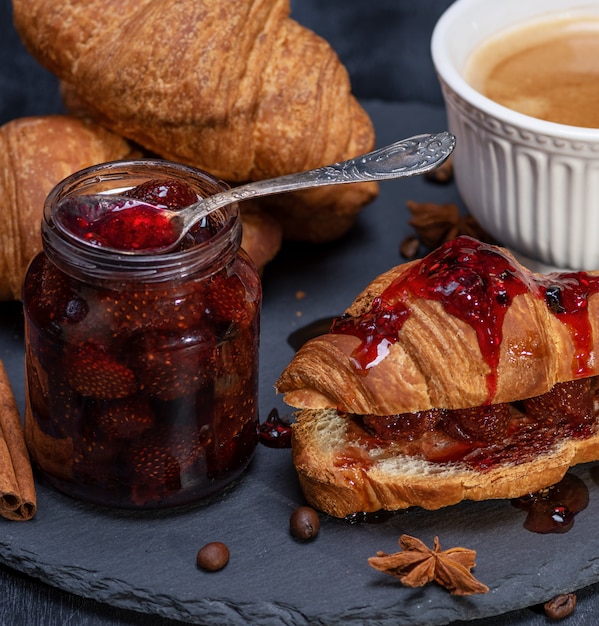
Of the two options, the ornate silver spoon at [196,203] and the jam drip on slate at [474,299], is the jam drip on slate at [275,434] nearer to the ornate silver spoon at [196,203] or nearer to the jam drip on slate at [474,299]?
the jam drip on slate at [474,299]

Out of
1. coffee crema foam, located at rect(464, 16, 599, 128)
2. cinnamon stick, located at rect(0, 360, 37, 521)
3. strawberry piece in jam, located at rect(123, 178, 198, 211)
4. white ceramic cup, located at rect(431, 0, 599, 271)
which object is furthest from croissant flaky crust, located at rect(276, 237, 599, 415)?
coffee crema foam, located at rect(464, 16, 599, 128)

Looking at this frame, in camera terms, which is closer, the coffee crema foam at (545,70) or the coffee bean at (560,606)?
the coffee bean at (560,606)

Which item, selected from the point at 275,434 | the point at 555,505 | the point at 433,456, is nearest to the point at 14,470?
the point at 275,434

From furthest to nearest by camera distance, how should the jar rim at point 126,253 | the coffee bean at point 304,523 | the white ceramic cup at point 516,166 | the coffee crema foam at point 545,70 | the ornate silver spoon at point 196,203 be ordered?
the coffee crema foam at point 545,70
the white ceramic cup at point 516,166
the coffee bean at point 304,523
the ornate silver spoon at point 196,203
the jar rim at point 126,253

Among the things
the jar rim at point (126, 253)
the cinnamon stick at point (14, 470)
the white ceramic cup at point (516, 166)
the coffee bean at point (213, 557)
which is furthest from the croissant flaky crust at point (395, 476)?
the white ceramic cup at point (516, 166)

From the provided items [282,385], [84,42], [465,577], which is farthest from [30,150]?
[465,577]

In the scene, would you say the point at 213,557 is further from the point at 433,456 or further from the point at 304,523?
the point at 433,456
